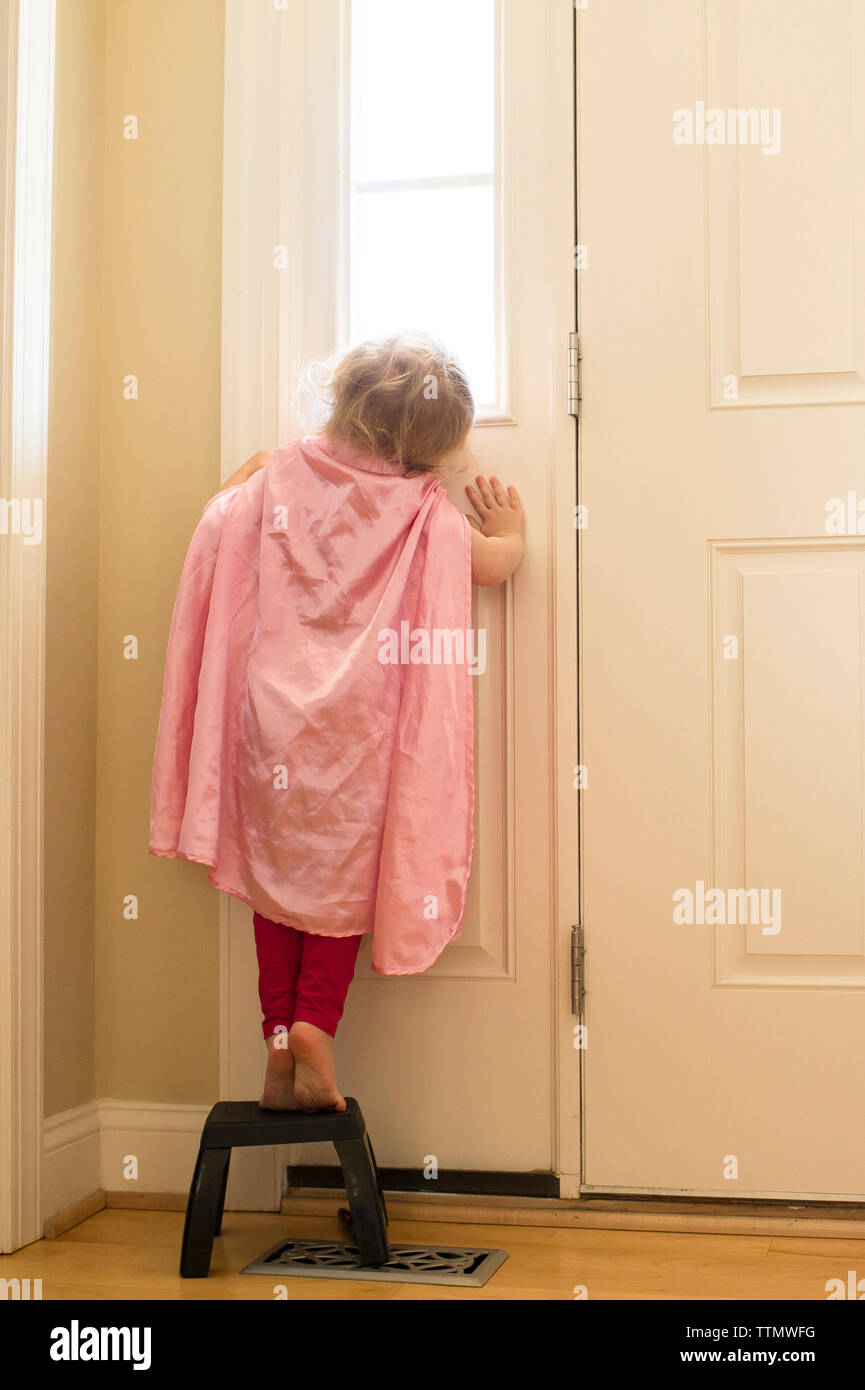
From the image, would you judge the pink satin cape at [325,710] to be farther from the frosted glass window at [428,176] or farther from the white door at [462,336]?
the frosted glass window at [428,176]

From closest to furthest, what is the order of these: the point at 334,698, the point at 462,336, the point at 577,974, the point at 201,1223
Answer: the point at 201,1223, the point at 334,698, the point at 577,974, the point at 462,336

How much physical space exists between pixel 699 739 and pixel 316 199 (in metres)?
1.00

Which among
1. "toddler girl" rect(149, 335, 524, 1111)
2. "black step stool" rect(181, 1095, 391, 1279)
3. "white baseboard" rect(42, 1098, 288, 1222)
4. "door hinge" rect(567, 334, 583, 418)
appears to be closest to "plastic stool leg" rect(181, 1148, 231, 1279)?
"black step stool" rect(181, 1095, 391, 1279)

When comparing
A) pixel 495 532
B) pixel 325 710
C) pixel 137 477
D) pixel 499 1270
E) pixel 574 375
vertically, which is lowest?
pixel 499 1270

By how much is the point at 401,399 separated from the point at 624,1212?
1.16 m

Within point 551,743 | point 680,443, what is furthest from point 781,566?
point 551,743

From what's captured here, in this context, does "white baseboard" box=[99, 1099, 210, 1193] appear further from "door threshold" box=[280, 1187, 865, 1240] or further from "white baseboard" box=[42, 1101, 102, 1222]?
"door threshold" box=[280, 1187, 865, 1240]

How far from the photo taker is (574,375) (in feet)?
5.78

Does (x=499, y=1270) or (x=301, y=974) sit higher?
(x=301, y=974)

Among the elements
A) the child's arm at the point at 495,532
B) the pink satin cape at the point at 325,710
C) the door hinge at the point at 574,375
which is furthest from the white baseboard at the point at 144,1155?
the door hinge at the point at 574,375

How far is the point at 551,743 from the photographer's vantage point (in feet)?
5.78

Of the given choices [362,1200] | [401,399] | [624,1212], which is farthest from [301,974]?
[401,399]

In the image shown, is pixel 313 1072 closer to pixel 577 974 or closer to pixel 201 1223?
pixel 201 1223

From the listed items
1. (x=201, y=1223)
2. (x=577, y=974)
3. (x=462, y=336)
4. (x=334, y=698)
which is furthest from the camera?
(x=462, y=336)
